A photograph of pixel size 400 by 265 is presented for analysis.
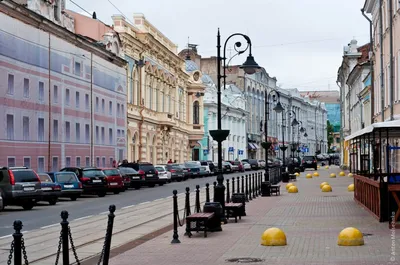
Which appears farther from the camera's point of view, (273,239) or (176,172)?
(176,172)

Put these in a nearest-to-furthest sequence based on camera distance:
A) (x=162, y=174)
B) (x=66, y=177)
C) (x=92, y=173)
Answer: (x=66, y=177), (x=92, y=173), (x=162, y=174)

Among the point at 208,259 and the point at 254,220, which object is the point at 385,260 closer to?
the point at 208,259

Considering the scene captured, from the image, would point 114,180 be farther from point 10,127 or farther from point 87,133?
point 87,133

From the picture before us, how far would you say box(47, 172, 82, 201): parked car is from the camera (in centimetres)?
3431

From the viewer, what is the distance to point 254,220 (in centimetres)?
2048

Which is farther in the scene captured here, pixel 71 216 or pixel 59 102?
pixel 59 102

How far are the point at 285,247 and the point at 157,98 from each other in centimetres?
5630

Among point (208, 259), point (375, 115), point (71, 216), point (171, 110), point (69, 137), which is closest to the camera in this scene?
point (208, 259)

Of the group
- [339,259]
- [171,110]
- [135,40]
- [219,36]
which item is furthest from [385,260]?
[171,110]

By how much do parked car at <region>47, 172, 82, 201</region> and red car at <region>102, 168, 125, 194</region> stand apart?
13.7 feet

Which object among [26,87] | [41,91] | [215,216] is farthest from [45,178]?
[215,216]

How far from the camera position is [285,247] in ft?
46.0

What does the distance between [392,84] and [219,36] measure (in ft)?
48.4

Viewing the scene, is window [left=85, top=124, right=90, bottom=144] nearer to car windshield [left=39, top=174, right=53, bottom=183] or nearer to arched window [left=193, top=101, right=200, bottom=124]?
car windshield [left=39, top=174, right=53, bottom=183]
